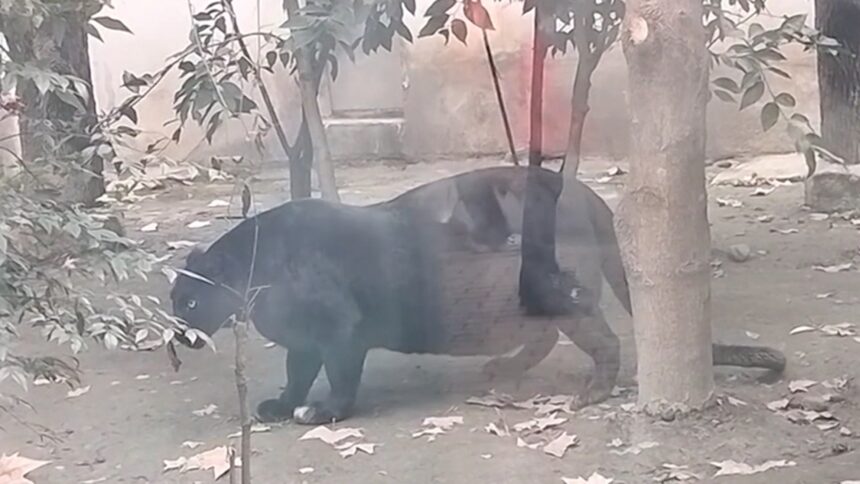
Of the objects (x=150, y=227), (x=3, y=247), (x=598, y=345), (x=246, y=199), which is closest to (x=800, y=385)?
(x=598, y=345)

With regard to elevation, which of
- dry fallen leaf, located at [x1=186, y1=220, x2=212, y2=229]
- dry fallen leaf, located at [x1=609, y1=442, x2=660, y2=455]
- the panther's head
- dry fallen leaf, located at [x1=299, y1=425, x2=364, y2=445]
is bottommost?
dry fallen leaf, located at [x1=609, y1=442, x2=660, y2=455]

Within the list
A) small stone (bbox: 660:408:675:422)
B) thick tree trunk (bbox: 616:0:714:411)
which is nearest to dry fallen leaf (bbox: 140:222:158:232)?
thick tree trunk (bbox: 616:0:714:411)

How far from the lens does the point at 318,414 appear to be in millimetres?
2057

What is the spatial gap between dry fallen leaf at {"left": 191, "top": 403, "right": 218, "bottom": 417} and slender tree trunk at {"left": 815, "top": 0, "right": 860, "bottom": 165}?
43.5 inches

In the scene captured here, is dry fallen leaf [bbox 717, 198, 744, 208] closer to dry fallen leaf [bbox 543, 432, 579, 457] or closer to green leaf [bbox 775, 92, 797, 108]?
green leaf [bbox 775, 92, 797, 108]

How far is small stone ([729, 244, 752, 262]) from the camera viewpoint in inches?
90.2

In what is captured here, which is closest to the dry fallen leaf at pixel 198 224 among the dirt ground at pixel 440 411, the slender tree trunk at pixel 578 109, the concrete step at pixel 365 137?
the dirt ground at pixel 440 411

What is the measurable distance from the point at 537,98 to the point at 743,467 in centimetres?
63

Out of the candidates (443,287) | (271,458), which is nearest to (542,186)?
(443,287)

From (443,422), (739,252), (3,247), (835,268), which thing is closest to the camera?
(3,247)

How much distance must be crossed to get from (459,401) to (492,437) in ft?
0.50

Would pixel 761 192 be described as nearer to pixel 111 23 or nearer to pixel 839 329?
pixel 839 329

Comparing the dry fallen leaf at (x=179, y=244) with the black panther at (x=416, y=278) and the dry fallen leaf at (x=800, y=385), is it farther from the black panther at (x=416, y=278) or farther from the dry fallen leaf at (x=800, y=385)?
the dry fallen leaf at (x=800, y=385)

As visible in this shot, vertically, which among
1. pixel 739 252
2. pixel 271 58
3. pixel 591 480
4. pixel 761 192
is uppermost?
pixel 271 58
